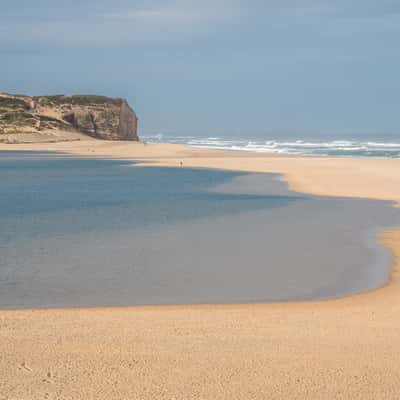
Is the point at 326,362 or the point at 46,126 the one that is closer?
the point at 326,362

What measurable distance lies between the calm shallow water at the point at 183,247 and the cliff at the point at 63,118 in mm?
44321

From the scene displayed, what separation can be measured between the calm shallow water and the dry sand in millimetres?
975

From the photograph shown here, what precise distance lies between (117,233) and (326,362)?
28.3 feet

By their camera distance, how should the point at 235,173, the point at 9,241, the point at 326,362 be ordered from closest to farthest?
1. the point at 326,362
2. the point at 9,241
3. the point at 235,173

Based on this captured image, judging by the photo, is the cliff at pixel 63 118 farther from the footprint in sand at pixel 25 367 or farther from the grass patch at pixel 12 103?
the footprint in sand at pixel 25 367

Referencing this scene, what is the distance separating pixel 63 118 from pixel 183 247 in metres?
62.5

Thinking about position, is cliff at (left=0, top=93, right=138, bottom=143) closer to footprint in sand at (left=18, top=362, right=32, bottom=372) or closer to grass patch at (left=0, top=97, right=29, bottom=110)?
grass patch at (left=0, top=97, right=29, bottom=110)

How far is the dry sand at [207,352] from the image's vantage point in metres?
5.10

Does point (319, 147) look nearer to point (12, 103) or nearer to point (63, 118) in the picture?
point (63, 118)

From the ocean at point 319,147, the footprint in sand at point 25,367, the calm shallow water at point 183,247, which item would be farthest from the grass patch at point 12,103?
the footprint in sand at point 25,367

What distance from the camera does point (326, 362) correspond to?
18.9 ft

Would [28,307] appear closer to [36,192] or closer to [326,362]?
[326,362]

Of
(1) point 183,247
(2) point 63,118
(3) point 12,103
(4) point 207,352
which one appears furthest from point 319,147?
(4) point 207,352

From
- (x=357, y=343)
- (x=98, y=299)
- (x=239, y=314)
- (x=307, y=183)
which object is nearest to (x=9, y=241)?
(x=98, y=299)
